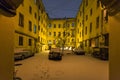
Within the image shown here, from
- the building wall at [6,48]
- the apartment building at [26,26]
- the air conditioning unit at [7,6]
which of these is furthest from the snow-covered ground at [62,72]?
the apartment building at [26,26]

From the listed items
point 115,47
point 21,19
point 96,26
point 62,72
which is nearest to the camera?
point 115,47

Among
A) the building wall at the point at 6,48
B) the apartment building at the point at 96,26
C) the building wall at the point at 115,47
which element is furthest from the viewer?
the apartment building at the point at 96,26

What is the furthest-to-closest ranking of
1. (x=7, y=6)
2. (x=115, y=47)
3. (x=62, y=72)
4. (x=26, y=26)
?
1. (x=26, y=26)
2. (x=62, y=72)
3. (x=115, y=47)
4. (x=7, y=6)

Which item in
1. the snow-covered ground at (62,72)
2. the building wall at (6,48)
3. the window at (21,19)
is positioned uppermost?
the window at (21,19)

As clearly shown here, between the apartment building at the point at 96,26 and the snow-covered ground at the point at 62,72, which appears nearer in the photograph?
the snow-covered ground at the point at 62,72

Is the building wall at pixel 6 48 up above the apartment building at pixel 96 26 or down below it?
below

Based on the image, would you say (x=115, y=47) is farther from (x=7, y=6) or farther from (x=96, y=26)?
(x=96, y=26)

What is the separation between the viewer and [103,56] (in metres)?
20.9

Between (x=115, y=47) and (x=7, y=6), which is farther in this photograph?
(x=115, y=47)

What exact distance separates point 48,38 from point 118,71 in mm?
60057

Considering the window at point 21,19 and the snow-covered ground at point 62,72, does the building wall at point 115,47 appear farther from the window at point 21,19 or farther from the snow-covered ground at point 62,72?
the window at point 21,19

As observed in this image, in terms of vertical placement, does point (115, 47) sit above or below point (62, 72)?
above

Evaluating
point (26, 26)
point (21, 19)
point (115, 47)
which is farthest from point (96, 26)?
point (115, 47)

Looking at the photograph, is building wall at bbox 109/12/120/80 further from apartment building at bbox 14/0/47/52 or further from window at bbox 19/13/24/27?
window at bbox 19/13/24/27
